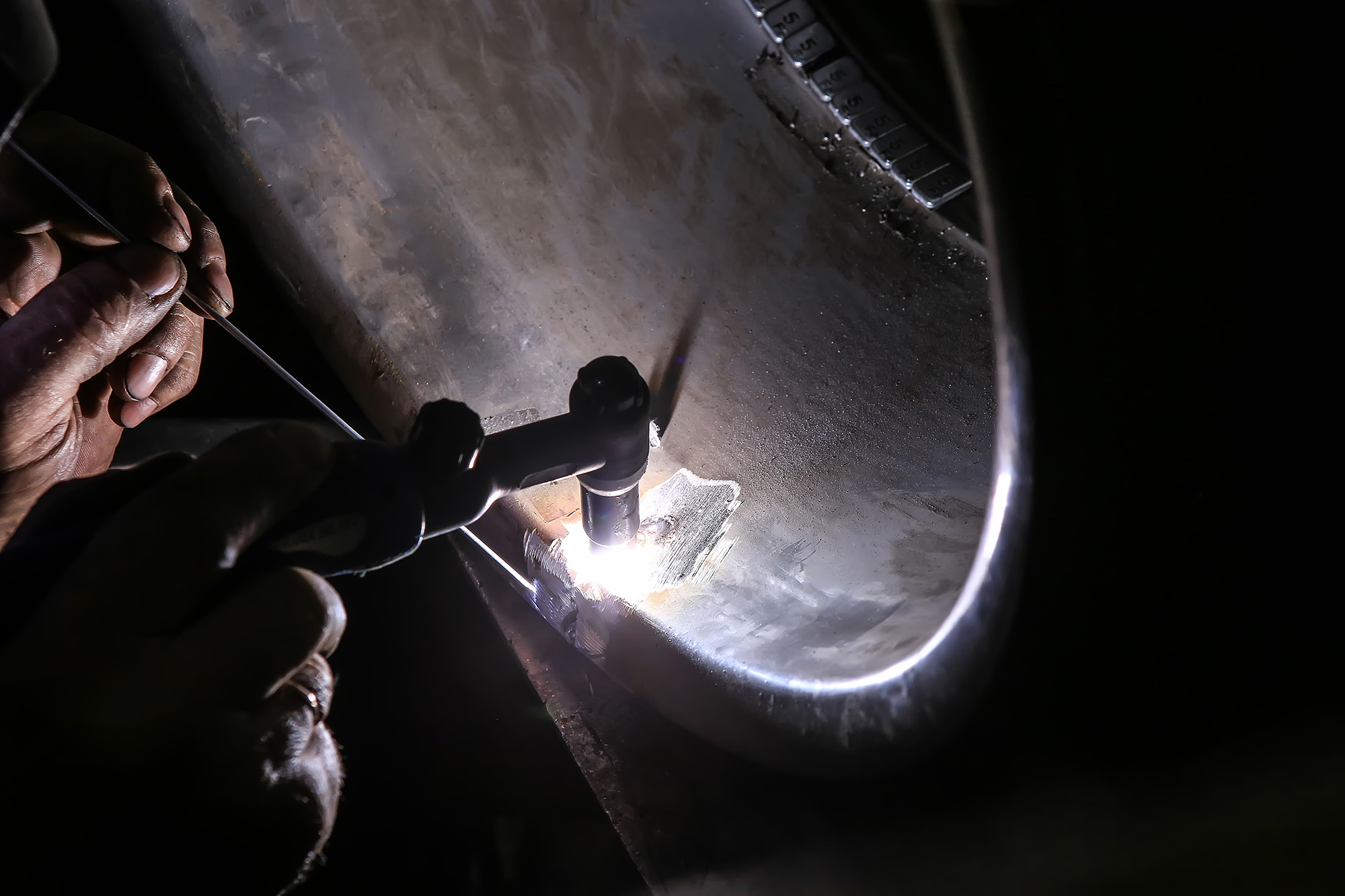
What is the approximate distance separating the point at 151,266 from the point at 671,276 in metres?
0.59

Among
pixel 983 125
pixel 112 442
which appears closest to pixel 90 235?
pixel 112 442

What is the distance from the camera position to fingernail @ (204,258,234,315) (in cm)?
101

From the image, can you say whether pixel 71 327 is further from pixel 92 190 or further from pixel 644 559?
pixel 644 559

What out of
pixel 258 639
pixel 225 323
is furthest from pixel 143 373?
pixel 258 639

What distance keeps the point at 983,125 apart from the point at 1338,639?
24 cm

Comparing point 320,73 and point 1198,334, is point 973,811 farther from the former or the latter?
point 320,73

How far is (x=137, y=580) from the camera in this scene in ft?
1.31

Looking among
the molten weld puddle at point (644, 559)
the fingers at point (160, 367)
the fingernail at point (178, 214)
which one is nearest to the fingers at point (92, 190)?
the fingernail at point (178, 214)

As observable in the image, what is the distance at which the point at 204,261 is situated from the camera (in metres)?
1.01

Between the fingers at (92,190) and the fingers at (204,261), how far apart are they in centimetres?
5

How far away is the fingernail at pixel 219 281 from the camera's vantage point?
1.01 metres

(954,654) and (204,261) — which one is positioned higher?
(204,261)

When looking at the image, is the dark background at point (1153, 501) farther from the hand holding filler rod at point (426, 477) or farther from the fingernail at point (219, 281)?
the fingernail at point (219, 281)

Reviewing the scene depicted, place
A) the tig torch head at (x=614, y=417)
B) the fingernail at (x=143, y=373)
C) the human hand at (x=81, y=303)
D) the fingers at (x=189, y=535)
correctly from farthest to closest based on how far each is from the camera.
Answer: the fingernail at (x=143, y=373) → the human hand at (x=81, y=303) → the tig torch head at (x=614, y=417) → the fingers at (x=189, y=535)
